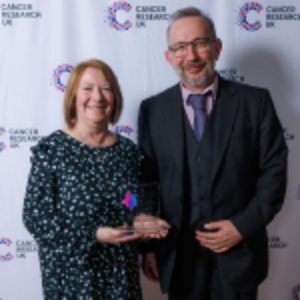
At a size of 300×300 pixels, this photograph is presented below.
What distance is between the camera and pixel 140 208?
3.67ft

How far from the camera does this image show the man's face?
4.42 feet

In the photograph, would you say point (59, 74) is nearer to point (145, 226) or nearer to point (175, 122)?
point (175, 122)

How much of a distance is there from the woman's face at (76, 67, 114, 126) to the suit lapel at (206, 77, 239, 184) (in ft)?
1.40

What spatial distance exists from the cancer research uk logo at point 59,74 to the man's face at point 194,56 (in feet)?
2.32

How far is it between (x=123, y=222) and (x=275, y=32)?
4.71 feet

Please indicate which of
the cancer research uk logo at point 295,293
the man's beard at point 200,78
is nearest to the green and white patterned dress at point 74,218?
the man's beard at point 200,78

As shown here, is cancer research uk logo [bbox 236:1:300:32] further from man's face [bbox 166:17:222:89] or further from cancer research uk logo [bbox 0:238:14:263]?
cancer research uk logo [bbox 0:238:14:263]

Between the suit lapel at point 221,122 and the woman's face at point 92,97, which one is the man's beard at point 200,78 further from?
the woman's face at point 92,97

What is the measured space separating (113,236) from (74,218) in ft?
0.51

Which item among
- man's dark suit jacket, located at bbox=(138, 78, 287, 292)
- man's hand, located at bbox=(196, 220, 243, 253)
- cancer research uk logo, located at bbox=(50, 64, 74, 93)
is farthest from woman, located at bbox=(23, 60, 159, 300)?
cancer research uk logo, located at bbox=(50, 64, 74, 93)

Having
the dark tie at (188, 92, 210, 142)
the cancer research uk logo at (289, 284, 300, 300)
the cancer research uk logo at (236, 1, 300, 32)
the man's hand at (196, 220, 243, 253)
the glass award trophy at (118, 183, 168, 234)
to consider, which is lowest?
the cancer research uk logo at (289, 284, 300, 300)

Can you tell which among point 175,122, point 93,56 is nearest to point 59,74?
point 93,56

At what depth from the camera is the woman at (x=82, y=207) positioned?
1.13 metres

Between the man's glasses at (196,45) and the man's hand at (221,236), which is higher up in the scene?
the man's glasses at (196,45)
